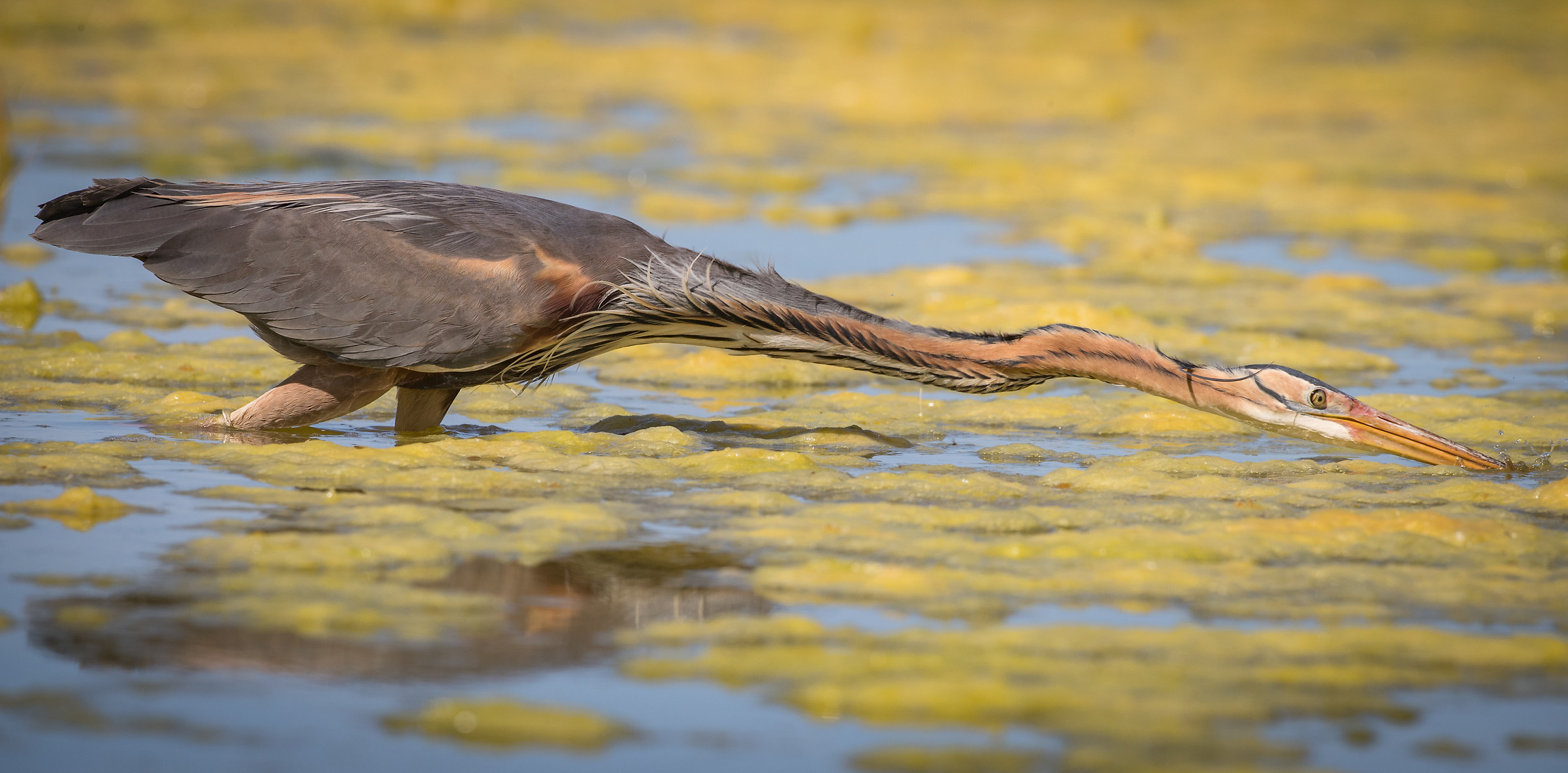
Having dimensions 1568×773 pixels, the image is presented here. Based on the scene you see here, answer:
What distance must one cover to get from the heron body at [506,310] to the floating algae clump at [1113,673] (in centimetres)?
219

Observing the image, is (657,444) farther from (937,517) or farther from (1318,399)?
(1318,399)

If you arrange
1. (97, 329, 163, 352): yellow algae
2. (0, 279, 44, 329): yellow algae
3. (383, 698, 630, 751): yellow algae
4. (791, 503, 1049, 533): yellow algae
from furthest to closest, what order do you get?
(0, 279, 44, 329): yellow algae, (97, 329, 163, 352): yellow algae, (791, 503, 1049, 533): yellow algae, (383, 698, 630, 751): yellow algae

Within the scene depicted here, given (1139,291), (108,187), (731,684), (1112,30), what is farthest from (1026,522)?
(1112,30)

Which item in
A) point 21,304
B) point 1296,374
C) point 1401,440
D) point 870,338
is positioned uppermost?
point 21,304

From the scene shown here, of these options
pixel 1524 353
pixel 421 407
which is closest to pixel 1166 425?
pixel 1524 353

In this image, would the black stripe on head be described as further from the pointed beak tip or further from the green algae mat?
the green algae mat

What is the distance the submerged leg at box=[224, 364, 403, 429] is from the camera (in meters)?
7.86

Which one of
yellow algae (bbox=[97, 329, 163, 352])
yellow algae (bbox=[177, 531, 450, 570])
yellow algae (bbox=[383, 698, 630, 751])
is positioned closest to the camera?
yellow algae (bbox=[383, 698, 630, 751])

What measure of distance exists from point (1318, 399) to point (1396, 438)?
0.43m

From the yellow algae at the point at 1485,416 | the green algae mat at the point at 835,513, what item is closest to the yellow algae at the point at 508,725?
the green algae mat at the point at 835,513

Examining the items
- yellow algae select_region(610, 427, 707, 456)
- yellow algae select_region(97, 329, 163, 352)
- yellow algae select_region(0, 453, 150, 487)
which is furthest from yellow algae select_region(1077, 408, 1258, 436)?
yellow algae select_region(97, 329, 163, 352)

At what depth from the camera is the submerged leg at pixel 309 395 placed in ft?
25.8

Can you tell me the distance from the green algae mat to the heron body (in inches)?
14.4

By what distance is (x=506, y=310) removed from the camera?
7.59 meters
